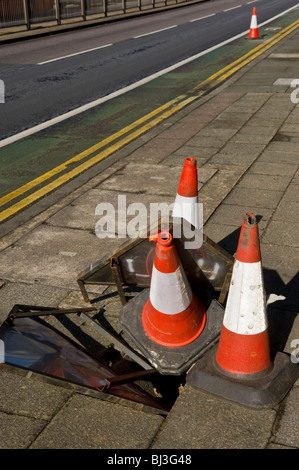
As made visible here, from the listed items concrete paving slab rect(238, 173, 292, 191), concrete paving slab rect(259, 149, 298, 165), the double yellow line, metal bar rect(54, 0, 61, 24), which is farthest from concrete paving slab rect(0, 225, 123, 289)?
metal bar rect(54, 0, 61, 24)

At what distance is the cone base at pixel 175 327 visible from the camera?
3.78 m

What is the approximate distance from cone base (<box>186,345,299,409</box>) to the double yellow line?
11.3 ft

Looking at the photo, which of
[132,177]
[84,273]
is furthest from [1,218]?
[84,273]

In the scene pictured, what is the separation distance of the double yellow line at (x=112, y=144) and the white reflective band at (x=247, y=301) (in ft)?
11.5

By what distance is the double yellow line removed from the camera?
6746 mm

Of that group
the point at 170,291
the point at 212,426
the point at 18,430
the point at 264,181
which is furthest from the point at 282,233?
the point at 18,430

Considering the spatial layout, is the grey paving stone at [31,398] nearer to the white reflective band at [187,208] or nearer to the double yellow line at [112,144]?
the white reflective band at [187,208]

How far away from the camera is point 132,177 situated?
23.2ft

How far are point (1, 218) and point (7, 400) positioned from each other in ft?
10.5

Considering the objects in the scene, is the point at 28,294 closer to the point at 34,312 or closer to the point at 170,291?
the point at 34,312

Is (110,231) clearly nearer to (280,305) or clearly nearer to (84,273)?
(84,273)

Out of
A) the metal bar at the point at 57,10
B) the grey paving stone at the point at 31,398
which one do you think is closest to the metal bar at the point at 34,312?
the grey paving stone at the point at 31,398

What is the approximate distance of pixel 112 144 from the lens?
8.61 metres

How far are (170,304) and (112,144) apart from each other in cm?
524
